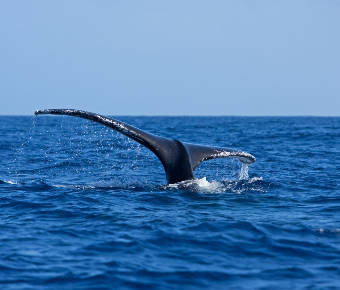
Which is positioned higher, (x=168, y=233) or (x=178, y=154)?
(x=178, y=154)

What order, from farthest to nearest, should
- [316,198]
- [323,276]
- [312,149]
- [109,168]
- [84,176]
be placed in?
1. [312,149]
2. [109,168]
3. [84,176]
4. [316,198]
5. [323,276]

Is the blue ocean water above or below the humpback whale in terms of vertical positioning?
below

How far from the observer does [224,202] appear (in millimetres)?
9719

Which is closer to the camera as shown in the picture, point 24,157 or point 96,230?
point 96,230

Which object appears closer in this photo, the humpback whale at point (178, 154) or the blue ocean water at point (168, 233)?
the blue ocean water at point (168, 233)

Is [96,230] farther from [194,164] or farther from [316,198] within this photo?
[316,198]

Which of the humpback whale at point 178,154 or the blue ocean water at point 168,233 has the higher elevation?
the humpback whale at point 178,154

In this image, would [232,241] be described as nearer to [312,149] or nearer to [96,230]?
[96,230]

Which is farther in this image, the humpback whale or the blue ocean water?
the humpback whale

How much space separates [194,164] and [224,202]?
1.06 m

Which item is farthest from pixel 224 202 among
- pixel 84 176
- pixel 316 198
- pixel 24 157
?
pixel 24 157

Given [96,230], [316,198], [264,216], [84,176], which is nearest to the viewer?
[96,230]

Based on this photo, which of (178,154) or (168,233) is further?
(178,154)

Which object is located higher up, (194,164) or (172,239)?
(194,164)
